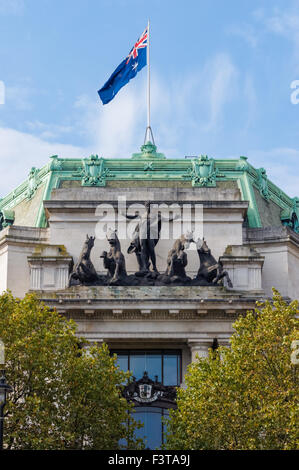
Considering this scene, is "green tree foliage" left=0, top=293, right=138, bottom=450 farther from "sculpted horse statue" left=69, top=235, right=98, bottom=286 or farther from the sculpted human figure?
the sculpted human figure

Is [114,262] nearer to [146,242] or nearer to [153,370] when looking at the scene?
[146,242]

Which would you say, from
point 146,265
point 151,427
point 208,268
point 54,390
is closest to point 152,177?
point 146,265

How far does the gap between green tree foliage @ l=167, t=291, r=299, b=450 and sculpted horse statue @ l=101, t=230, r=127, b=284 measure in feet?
33.6

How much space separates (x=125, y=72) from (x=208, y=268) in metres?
17.2

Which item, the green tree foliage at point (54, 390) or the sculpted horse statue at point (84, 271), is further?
the sculpted horse statue at point (84, 271)

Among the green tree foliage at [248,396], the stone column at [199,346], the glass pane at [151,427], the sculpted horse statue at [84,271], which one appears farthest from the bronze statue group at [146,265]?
the green tree foliage at [248,396]

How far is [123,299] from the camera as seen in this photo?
67.2m

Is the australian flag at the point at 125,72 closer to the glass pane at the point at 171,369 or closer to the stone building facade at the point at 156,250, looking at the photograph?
the stone building facade at the point at 156,250

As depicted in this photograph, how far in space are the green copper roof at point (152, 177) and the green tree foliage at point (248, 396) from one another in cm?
1782

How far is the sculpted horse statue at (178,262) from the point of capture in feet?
227

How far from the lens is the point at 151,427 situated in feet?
219

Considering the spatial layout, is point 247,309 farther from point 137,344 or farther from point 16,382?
point 16,382

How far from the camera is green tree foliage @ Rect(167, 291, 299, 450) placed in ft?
183
